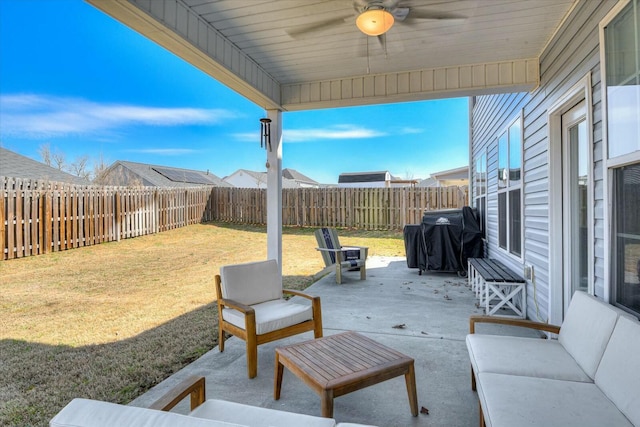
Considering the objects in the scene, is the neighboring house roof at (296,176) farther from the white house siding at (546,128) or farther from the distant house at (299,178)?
the white house siding at (546,128)

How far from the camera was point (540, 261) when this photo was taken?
3627 mm

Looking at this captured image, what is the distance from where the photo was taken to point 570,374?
1.89 metres

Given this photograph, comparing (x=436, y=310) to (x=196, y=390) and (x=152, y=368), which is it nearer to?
(x=152, y=368)

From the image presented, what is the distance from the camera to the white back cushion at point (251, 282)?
331 cm

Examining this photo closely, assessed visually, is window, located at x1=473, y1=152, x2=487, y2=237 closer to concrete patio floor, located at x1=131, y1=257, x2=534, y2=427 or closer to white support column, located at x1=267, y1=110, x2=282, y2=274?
concrete patio floor, located at x1=131, y1=257, x2=534, y2=427

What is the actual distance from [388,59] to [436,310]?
3016 millimetres

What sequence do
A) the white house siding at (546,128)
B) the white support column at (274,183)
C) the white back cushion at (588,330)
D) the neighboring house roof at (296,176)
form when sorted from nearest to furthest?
the white back cushion at (588,330), the white house siding at (546,128), the white support column at (274,183), the neighboring house roof at (296,176)

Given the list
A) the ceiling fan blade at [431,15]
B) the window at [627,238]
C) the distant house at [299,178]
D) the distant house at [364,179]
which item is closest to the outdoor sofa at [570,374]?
the window at [627,238]

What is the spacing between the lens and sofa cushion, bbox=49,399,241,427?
0.86 meters

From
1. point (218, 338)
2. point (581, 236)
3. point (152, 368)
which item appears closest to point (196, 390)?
point (152, 368)

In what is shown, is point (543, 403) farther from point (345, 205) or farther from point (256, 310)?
point (345, 205)

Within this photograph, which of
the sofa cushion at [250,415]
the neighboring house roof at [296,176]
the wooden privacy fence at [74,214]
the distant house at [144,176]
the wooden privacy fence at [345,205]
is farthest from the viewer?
the neighboring house roof at [296,176]

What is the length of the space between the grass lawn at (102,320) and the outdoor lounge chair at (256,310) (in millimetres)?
503

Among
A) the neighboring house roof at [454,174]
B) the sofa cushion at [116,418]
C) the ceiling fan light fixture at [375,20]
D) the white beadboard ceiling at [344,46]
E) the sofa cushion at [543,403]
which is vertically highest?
the neighboring house roof at [454,174]
